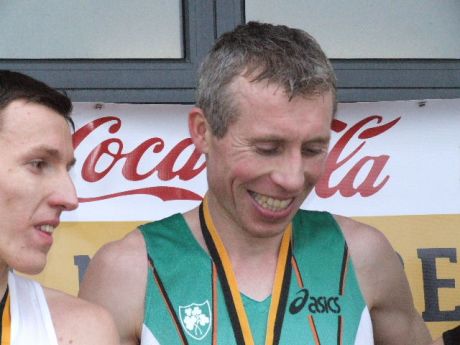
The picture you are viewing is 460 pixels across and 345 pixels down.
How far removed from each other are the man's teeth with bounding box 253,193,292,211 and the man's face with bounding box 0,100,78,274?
1.78 ft

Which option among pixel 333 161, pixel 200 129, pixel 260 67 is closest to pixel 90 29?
pixel 333 161

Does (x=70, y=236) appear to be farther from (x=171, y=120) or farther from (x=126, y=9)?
(x=126, y=9)

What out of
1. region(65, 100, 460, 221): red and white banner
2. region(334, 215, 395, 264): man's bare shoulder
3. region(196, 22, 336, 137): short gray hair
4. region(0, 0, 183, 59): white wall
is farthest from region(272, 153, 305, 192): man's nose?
region(0, 0, 183, 59): white wall

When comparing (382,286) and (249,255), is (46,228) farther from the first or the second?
(382,286)

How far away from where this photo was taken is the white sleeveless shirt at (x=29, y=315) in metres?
2.31

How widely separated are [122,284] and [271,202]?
0.45 m

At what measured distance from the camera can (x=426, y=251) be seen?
3627 millimetres

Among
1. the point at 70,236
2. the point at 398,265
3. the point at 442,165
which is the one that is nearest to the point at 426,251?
the point at 442,165

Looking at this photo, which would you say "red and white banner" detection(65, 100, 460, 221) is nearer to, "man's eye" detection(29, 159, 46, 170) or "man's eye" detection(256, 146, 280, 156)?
"man's eye" detection(256, 146, 280, 156)

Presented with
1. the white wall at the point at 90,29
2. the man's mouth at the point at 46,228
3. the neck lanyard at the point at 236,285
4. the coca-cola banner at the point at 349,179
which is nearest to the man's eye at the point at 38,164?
the man's mouth at the point at 46,228

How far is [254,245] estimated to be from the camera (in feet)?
9.36

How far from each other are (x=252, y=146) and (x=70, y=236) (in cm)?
108

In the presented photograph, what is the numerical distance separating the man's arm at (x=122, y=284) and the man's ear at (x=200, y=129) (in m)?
0.31

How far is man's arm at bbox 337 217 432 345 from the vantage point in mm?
2928
